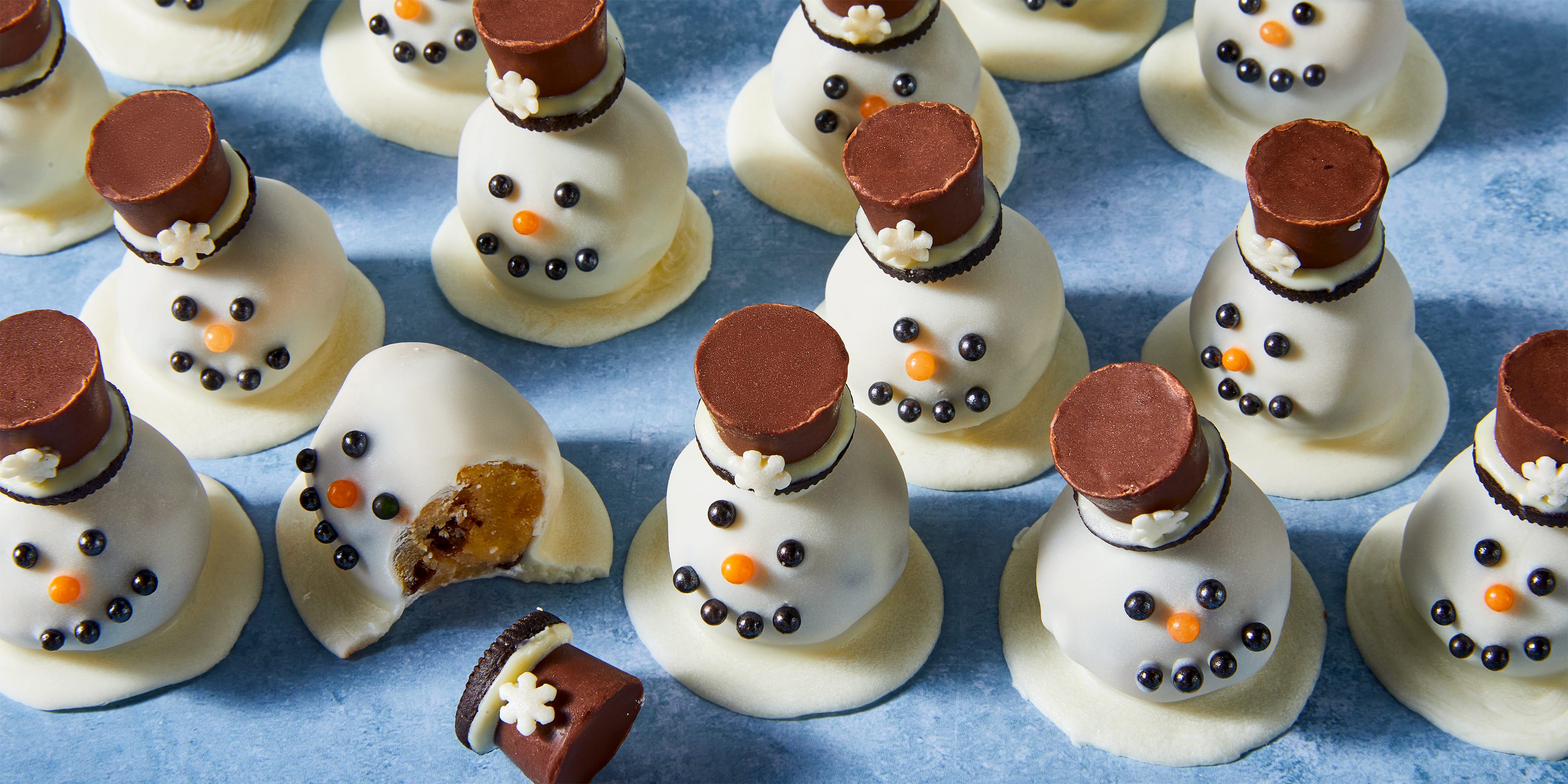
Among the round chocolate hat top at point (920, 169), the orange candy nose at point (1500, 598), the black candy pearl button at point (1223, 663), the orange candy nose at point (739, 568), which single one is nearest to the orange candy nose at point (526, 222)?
the round chocolate hat top at point (920, 169)

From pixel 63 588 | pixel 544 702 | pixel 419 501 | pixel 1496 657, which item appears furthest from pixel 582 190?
→ pixel 1496 657

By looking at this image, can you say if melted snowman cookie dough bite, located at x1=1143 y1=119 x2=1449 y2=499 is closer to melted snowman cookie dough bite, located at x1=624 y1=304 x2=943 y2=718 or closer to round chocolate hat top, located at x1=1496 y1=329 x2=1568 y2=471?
round chocolate hat top, located at x1=1496 y1=329 x2=1568 y2=471

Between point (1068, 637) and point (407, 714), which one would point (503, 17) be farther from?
point (1068, 637)

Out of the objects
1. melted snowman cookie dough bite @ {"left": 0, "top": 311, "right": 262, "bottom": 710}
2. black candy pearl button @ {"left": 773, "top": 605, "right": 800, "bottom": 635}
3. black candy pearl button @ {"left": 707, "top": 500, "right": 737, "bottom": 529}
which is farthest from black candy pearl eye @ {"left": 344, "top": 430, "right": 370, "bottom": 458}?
black candy pearl button @ {"left": 773, "top": 605, "right": 800, "bottom": 635}

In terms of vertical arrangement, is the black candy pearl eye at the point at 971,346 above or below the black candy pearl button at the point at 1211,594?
above

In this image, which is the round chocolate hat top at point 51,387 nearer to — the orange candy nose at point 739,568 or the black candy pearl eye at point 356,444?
the black candy pearl eye at point 356,444

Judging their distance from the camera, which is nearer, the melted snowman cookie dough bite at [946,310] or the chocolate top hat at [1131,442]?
the chocolate top hat at [1131,442]
